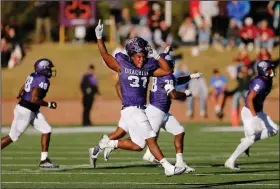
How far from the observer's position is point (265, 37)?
3188cm

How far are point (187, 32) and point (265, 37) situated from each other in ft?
11.1

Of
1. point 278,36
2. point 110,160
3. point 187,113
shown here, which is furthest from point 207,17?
point 110,160

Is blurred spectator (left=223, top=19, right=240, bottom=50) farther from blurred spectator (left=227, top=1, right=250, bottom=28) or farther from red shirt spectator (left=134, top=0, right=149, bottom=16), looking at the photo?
red shirt spectator (left=134, top=0, right=149, bottom=16)

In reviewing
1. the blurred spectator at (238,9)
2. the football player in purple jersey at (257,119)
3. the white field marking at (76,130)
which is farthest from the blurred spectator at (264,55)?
the football player in purple jersey at (257,119)

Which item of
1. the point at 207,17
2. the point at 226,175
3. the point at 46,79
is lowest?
the point at 226,175

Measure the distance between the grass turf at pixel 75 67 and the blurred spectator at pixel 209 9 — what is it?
155cm

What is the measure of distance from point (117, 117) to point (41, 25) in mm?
11577

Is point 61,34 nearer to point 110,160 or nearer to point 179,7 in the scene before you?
point 179,7

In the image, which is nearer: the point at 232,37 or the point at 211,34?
the point at 232,37

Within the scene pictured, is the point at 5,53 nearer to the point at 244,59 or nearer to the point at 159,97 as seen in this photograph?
the point at 244,59

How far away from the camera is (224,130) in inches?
926

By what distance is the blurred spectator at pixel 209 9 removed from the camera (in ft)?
107

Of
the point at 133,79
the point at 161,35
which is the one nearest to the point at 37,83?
the point at 133,79

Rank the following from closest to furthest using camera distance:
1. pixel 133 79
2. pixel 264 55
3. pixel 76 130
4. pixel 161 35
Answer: pixel 133 79 → pixel 76 130 → pixel 264 55 → pixel 161 35
